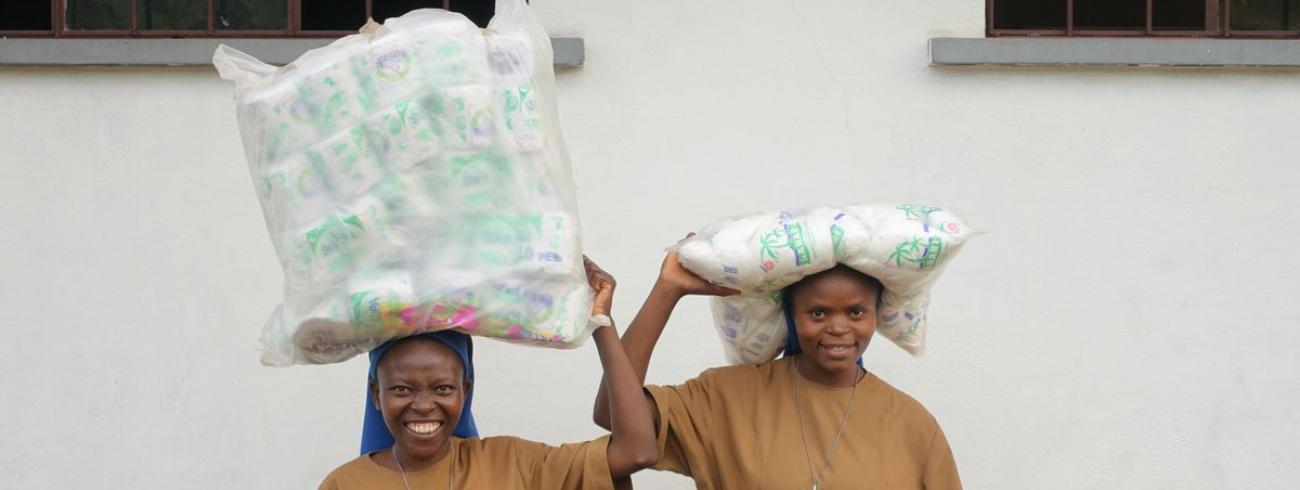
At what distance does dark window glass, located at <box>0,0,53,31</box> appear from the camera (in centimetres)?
486

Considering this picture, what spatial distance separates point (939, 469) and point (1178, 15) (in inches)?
79.7

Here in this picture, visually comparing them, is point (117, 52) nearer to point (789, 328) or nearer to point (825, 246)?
point (789, 328)

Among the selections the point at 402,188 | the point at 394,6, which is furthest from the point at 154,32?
the point at 402,188

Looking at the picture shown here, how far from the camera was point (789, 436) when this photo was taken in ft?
12.0

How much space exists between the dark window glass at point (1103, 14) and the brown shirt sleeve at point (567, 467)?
2.32 m

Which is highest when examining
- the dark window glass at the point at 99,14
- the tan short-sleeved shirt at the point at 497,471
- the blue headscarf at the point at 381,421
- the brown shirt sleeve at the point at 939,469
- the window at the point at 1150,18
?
the dark window glass at the point at 99,14

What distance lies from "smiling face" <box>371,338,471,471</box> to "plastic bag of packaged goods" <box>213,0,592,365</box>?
7cm

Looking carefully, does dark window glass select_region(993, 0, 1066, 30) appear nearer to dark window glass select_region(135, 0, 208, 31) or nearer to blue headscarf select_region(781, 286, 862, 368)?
blue headscarf select_region(781, 286, 862, 368)

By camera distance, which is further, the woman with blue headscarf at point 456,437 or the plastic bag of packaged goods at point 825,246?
the plastic bag of packaged goods at point 825,246

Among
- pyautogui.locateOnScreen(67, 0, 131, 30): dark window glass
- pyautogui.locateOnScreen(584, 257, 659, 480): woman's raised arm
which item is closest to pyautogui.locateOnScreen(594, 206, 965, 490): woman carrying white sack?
pyautogui.locateOnScreen(584, 257, 659, 480): woman's raised arm

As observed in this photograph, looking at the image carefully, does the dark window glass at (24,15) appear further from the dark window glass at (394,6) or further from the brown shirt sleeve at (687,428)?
the brown shirt sleeve at (687,428)

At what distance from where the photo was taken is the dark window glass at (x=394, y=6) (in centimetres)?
495

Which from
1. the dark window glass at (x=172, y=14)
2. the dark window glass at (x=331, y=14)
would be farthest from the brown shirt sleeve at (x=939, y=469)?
the dark window glass at (x=172, y=14)

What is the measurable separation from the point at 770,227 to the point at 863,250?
207 millimetres
